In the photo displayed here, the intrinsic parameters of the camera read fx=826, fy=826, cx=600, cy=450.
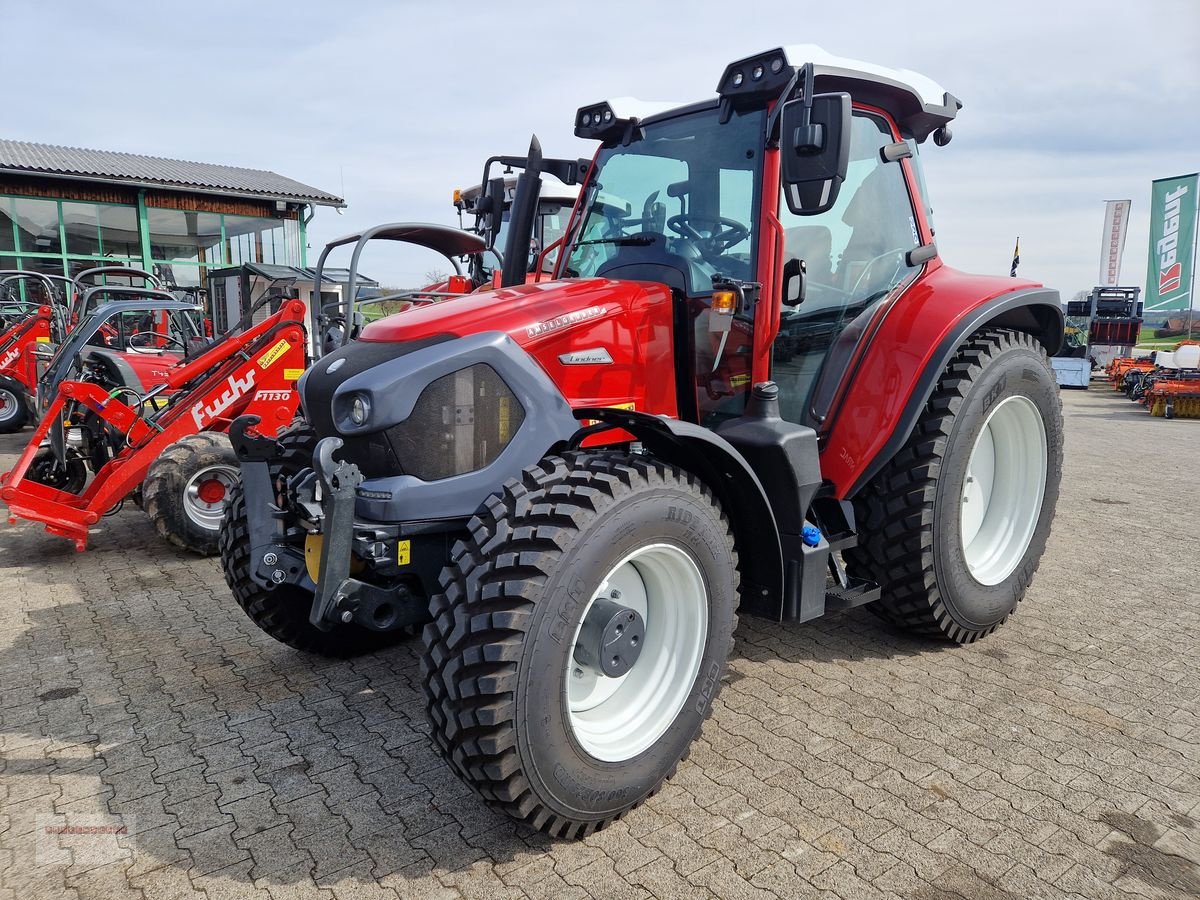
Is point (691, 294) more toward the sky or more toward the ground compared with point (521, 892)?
more toward the sky

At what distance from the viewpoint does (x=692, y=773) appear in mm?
2781

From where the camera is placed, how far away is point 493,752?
7.10ft

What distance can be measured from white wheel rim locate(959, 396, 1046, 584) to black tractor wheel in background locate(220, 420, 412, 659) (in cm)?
287

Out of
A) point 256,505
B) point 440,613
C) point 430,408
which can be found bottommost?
point 440,613

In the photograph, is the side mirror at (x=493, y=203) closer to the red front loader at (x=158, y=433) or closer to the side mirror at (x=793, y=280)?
the side mirror at (x=793, y=280)

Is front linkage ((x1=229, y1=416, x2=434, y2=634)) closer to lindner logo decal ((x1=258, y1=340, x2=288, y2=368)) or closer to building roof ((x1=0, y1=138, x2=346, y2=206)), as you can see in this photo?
lindner logo decal ((x1=258, y1=340, x2=288, y2=368))

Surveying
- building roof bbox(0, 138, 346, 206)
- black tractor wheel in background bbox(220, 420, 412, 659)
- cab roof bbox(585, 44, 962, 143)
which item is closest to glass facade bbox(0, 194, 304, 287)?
building roof bbox(0, 138, 346, 206)

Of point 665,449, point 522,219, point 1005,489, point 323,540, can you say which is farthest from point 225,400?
point 1005,489

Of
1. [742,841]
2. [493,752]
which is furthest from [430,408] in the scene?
[742,841]

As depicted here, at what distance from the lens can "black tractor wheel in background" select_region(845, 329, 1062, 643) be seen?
11.1ft

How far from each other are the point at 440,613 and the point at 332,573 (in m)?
0.35

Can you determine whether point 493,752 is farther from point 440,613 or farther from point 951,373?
point 951,373

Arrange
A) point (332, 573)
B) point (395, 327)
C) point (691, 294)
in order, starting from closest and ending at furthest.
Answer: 1. point (332, 573)
2. point (395, 327)
3. point (691, 294)

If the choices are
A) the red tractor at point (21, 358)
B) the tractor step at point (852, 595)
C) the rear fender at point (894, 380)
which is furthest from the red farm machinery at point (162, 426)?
the red tractor at point (21, 358)
